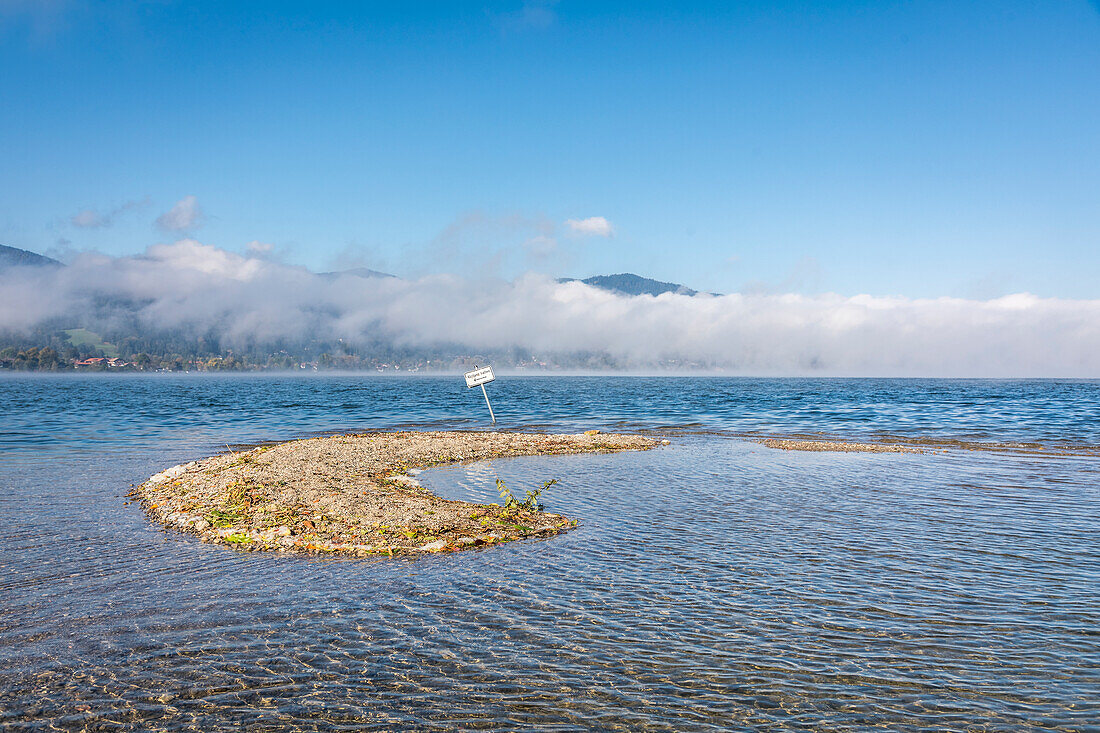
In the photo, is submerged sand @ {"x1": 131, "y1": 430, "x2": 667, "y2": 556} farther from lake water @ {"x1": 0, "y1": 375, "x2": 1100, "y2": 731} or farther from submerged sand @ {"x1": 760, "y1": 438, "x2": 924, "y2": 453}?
submerged sand @ {"x1": 760, "y1": 438, "x2": 924, "y2": 453}

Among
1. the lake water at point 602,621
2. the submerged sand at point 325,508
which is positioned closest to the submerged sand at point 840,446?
the lake water at point 602,621

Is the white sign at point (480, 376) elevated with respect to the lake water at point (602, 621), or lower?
elevated

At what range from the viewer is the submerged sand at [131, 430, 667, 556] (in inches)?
535

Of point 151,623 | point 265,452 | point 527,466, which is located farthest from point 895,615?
point 265,452

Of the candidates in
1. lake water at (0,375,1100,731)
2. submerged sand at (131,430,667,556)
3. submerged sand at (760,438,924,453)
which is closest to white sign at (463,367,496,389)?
submerged sand at (131,430,667,556)

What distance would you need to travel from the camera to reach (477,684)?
24.1ft

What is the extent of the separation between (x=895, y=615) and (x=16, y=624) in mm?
12606

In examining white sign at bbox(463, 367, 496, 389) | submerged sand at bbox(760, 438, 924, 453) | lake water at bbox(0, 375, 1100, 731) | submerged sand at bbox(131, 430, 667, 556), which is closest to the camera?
lake water at bbox(0, 375, 1100, 731)

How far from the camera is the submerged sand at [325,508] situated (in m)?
13.6

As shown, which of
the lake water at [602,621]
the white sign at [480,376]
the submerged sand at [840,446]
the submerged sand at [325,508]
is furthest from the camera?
the white sign at [480,376]

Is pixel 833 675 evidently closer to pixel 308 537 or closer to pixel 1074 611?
pixel 1074 611

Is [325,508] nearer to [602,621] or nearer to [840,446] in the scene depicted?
[602,621]

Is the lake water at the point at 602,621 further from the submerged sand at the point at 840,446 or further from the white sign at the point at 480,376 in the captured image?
the white sign at the point at 480,376

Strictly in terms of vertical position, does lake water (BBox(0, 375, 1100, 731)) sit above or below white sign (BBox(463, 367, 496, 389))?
below
